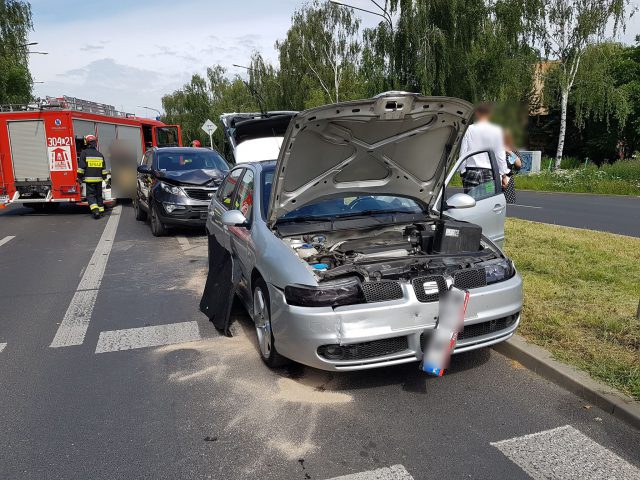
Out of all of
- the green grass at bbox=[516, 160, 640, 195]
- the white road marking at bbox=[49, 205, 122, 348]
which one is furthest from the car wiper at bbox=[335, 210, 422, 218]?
the green grass at bbox=[516, 160, 640, 195]

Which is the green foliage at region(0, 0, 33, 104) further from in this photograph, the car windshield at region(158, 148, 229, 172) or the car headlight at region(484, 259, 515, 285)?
the car headlight at region(484, 259, 515, 285)

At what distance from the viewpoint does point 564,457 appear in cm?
290

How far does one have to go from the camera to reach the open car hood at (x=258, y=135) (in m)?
9.56

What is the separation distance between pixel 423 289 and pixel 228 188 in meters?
3.25

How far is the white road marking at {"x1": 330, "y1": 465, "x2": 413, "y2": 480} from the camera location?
2.77 metres

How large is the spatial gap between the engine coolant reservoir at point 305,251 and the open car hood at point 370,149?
35cm

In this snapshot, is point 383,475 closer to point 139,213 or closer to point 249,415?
point 249,415

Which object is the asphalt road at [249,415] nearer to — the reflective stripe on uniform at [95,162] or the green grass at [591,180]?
the reflective stripe on uniform at [95,162]

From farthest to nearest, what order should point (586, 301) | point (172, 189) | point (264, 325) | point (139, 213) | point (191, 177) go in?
point (139, 213), point (191, 177), point (172, 189), point (586, 301), point (264, 325)

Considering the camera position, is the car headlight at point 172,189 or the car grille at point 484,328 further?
the car headlight at point 172,189

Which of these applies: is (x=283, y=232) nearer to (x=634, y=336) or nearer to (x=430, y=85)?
(x=634, y=336)

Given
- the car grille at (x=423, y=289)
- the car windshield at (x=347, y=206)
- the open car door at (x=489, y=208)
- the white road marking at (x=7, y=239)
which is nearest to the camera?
the car grille at (x=423, y=289)

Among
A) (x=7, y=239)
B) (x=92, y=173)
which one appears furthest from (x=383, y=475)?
(x=92, y=173)

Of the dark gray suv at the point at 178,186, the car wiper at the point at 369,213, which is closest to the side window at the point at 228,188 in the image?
the car wiper at the point at 369,213
